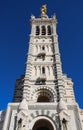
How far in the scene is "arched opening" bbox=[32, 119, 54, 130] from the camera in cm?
2377

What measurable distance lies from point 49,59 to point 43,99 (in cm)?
756

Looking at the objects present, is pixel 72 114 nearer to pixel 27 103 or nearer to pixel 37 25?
pixel 27 103

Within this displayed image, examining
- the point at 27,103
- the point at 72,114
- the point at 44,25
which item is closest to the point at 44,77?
the point at 27,103

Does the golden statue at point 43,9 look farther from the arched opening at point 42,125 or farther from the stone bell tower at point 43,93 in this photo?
the arched opening at point 42,125

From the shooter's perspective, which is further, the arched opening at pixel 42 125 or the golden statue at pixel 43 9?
the golden statue at pixel 43 9

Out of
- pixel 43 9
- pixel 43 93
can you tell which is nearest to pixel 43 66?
pixel 43 93

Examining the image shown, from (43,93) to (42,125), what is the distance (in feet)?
18.6

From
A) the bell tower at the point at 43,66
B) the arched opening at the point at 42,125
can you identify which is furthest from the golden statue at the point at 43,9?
the arched opening at the point at 42,125

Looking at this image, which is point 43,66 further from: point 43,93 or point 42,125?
point 42,125

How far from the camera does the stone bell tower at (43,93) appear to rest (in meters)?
22.9

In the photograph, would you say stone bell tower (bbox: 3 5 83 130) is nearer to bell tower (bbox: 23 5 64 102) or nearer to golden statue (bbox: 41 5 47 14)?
bell tower (bbox: 23 5 64 102)

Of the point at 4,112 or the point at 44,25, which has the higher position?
the point at 44,25

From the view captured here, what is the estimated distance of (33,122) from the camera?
2289 centimetres

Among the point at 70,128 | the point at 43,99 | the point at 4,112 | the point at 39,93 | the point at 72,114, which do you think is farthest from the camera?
the point at 43,99
